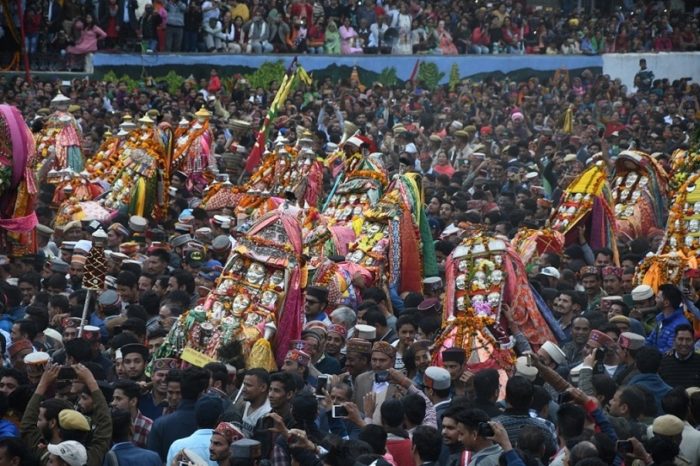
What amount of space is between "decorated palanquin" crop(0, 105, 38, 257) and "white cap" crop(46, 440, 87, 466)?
631cm

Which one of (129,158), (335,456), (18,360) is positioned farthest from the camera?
(129,158)

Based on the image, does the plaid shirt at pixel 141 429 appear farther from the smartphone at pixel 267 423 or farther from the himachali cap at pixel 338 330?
the himachali cap at pixel 338 330

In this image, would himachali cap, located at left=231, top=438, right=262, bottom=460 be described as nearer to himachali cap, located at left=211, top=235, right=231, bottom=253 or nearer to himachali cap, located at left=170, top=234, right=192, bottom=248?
himachali cap, located at left=211, top=235, right=231, bottom=253

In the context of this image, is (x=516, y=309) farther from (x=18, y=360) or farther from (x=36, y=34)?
(x=36, y=34)

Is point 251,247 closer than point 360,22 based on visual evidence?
Yes

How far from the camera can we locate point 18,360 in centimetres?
1055

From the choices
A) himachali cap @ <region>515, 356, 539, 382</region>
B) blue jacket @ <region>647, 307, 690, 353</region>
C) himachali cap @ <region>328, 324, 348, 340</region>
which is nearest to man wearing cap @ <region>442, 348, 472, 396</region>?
himachali cap @ <region>515, 356, 539, 382</region>

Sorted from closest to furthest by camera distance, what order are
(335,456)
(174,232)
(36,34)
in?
(335,456) → (174,232) → (36,34)

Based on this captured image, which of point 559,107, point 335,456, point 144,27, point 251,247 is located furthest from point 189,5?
point 335,456

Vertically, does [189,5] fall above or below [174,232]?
above

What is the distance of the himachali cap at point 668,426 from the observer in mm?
8352

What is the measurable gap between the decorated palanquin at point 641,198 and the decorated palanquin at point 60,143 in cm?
616

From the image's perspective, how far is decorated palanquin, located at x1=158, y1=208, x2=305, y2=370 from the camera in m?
10.8

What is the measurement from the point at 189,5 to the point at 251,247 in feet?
56.0
